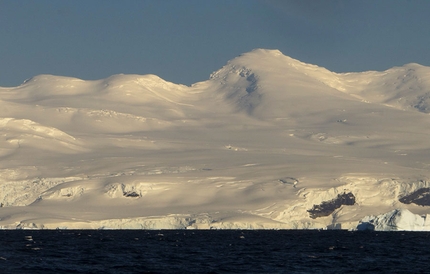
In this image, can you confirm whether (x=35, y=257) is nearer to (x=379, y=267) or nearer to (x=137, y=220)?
(x=379, y=267)

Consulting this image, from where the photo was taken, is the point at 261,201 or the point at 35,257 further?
the point at 261,201

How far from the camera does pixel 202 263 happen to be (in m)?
82.6

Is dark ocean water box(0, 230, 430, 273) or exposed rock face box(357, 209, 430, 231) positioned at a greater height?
exposed rock face box(357, 209, 430, 231)

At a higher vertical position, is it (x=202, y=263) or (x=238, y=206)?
(x=238, y=206)

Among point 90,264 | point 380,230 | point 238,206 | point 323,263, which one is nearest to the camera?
point 90,264

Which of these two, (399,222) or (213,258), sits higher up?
(399,222)

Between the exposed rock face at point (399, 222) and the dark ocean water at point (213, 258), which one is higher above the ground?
the exposed rock face at point (399, 222)

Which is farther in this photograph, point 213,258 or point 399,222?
point 399,222

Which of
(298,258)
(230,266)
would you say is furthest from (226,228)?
(230,266)

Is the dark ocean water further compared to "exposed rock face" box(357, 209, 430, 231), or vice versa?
"exposed rock face" box(357, 209, 430, 231)

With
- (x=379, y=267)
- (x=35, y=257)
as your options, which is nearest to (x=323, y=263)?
(x=379, y=267)

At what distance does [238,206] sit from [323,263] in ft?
369

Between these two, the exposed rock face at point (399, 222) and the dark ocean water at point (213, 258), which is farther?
the exposed rock face at point (399, 222)

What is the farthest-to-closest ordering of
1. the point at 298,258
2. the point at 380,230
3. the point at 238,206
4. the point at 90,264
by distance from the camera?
the point at 238,206 → the point at 380,230 → the point at 298,258 → the point at 90,264
